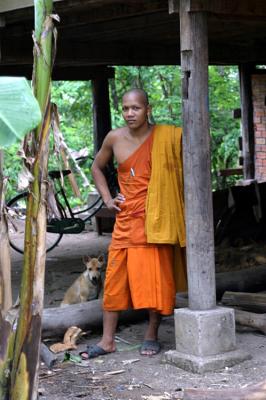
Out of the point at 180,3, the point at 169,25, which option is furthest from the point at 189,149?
the point at 169,25

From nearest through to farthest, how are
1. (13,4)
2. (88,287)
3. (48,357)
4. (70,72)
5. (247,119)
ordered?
(48,357) < (13,4) < (88,287) < (70,72) < (247,119)

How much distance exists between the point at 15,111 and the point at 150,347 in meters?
3.52

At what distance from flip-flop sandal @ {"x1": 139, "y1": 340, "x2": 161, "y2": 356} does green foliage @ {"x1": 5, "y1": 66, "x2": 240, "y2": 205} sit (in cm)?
1143

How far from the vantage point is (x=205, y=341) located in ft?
19.1

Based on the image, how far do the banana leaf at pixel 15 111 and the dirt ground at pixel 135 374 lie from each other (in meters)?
2.67

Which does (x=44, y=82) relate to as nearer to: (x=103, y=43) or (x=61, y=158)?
(x=61, y=158)

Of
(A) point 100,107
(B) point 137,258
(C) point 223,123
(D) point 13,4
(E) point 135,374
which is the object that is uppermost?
(C) point 223,123

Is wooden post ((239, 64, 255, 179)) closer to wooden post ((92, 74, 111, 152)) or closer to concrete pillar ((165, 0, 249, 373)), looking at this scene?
wooden post ((92, 74, 111, 152))

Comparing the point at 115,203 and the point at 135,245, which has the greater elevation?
the point at 115,203

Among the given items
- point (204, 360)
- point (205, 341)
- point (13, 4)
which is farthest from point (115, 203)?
point (13, 4)

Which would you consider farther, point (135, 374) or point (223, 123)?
point (223, 123)

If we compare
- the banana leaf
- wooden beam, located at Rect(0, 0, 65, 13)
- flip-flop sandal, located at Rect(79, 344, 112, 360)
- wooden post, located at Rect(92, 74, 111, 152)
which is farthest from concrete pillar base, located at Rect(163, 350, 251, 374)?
wooden post, located at Rect(92, 74, 111, 152)

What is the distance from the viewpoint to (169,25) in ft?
28.5

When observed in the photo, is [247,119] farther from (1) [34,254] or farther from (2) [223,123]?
(1) [34,254]
